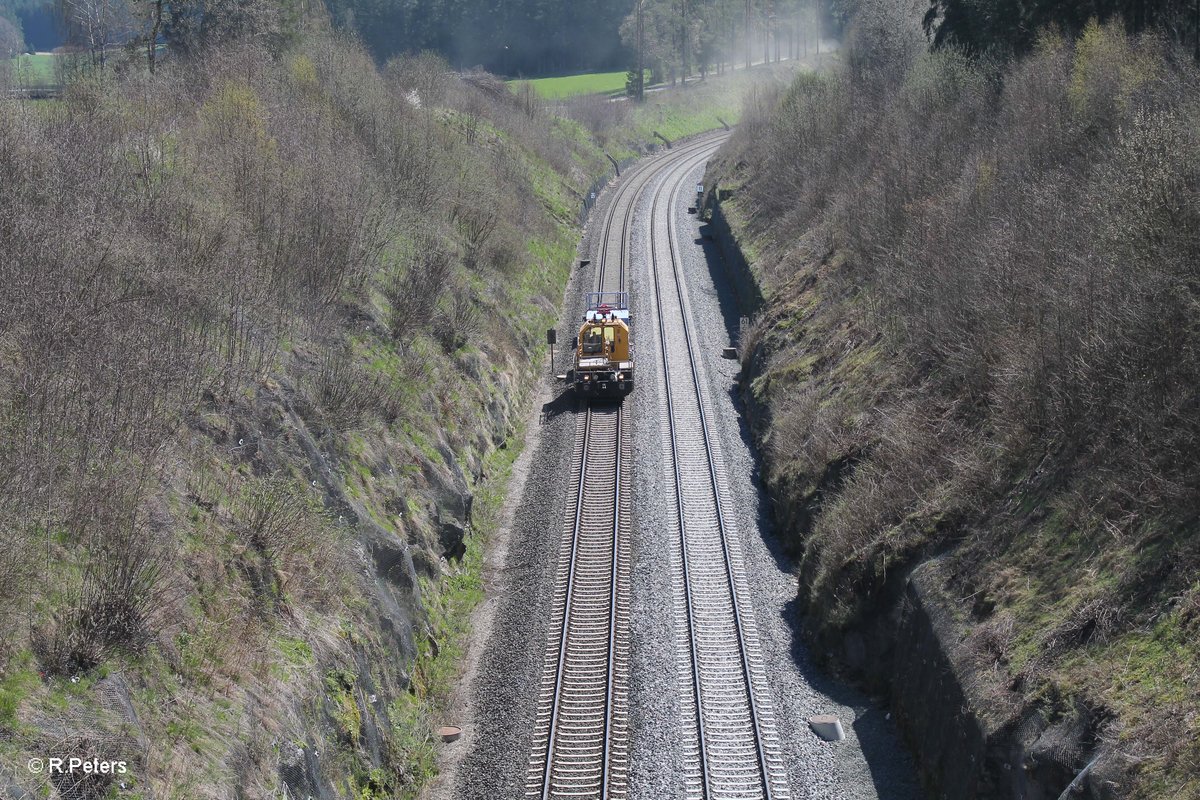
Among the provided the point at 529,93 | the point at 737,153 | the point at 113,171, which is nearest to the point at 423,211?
the point at 113,171

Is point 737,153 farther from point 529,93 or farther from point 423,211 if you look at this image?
point 423,211

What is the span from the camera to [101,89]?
80.4 feet

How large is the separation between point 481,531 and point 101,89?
48.5 feet

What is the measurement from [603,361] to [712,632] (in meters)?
12.1

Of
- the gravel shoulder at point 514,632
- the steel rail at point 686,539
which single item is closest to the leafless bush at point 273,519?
the gravel shoulder at point 514,632

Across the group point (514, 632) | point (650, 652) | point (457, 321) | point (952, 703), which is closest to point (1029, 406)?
point (952, 703)

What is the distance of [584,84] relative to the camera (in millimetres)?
112875

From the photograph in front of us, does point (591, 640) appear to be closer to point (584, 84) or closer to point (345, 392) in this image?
point (345, 392)

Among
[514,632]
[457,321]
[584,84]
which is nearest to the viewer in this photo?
[514,632]

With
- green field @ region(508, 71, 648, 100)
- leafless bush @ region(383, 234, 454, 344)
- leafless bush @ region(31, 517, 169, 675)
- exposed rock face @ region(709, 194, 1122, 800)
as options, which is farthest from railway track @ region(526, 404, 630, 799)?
green field @ region(508, 71, 648, 100)

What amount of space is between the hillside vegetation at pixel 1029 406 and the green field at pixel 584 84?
75.6 m

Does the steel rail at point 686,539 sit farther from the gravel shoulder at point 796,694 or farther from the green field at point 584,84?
the green field at point 584,84

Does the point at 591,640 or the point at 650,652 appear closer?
the point at 650,652

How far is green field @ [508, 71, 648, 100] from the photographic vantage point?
4094 inches
